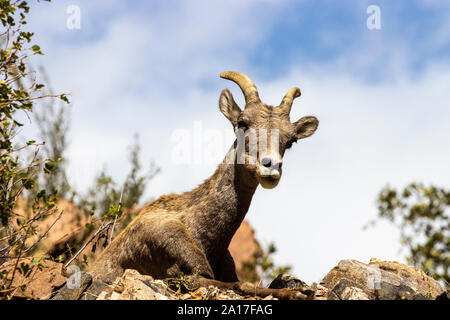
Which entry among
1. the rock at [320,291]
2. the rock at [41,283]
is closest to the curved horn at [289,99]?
the rock at [320,291]

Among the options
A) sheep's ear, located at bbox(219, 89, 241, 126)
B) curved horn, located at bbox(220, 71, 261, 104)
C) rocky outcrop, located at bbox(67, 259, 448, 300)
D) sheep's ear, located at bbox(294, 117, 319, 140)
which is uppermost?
curved horn, located at bbox(220, 71, 261, 104)

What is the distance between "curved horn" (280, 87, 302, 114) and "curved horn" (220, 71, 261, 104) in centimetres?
43

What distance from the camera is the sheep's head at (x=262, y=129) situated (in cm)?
839

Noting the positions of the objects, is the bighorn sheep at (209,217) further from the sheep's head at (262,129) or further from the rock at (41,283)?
the rock at (41,283)

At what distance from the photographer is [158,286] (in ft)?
23.3

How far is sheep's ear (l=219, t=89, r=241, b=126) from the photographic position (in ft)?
31.5

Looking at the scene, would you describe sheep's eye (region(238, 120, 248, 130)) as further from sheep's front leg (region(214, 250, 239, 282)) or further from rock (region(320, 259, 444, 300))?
rock (region(320, 259, 444, 300))

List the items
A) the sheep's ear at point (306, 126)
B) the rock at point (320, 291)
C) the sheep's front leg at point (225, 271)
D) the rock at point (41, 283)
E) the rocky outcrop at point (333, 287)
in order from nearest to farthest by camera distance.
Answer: the rocky outcrop at point (333, 287) → the rock at point (41, 283) → the rock at point (320, 291) → the sheep's front leg at point (225, 271) → the sheep's ear at point (306, 126)

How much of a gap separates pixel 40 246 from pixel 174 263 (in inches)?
480

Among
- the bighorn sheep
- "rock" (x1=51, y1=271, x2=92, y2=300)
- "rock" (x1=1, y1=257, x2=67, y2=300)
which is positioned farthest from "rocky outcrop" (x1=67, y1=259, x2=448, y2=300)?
"rock" (x1=1, y1=257, x2=67, y2=300)

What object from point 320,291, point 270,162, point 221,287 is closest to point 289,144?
point 270,162

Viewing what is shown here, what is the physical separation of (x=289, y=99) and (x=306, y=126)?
2.19 ft
